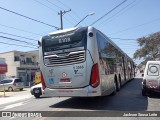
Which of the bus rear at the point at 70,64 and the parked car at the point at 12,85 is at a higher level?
the bus rear at the point at 70,64

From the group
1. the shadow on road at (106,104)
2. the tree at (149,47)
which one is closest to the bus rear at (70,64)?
the shadow on road at (106,104)

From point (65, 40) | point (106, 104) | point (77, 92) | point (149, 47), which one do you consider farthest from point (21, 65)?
point (77, 92)

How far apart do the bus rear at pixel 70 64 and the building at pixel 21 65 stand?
144 ft

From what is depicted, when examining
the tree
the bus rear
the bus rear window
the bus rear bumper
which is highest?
the tree

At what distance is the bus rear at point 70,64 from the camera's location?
11.2 m

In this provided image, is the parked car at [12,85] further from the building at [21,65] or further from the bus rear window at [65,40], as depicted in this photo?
the bus rear window at [65,40]

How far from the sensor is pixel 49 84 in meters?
12.0

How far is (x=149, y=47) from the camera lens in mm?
69312

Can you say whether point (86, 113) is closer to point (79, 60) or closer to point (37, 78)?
point (79, 60)

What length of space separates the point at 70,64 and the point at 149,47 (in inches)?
2393

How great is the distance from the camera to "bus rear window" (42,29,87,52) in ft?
37.6

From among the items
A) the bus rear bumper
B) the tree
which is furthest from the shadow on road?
the tree

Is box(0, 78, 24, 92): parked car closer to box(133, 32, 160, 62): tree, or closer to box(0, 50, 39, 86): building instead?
box(0, 50, 39, 86): building

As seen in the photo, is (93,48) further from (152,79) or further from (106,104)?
(152,79)
